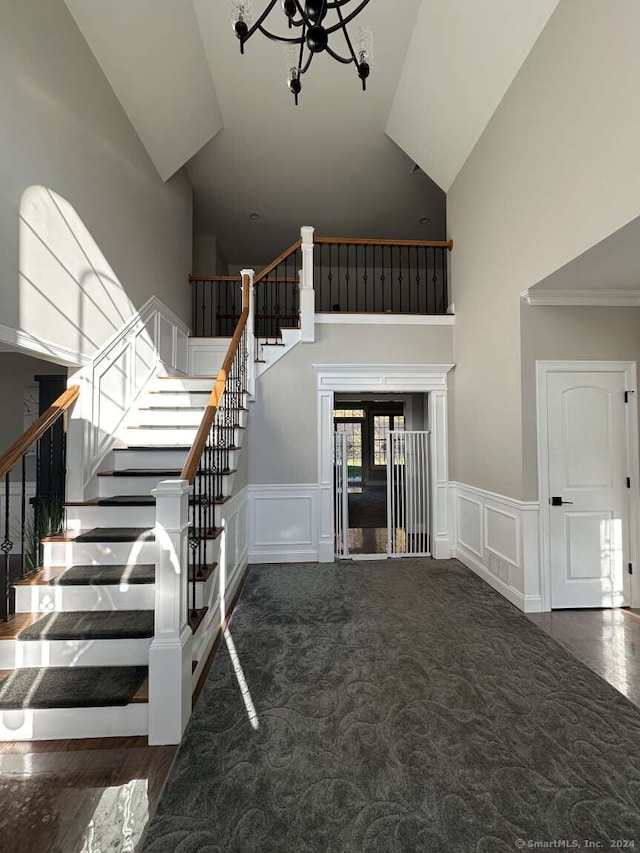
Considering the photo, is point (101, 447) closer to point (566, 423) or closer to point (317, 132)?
point (566, 423)

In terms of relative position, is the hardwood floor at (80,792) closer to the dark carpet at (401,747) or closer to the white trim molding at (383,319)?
the dark carpet at (401,747)

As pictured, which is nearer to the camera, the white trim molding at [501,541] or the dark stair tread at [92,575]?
the dark stair tread at [92,575]

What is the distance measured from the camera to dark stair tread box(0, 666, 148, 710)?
6.37ft

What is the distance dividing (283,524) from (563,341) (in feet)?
11.3

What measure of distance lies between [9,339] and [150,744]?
7.68 feet

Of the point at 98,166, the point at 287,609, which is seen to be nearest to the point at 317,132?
the point at 98,166

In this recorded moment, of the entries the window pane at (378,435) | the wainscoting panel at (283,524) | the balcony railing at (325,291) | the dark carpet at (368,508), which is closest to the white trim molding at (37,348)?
the wainscoting panel at (283,524)

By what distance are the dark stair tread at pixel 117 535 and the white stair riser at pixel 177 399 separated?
5.69 ft

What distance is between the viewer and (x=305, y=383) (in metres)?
4.92

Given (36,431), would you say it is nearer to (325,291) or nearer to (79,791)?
(79,791)

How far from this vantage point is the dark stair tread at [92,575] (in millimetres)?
2445

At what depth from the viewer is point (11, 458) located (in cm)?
227

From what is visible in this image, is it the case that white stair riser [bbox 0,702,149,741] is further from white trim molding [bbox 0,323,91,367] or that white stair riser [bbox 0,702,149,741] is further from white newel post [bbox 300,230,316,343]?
white newel post [bbox 300,230,316,343]

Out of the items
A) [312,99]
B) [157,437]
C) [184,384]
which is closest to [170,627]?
[157,437]
